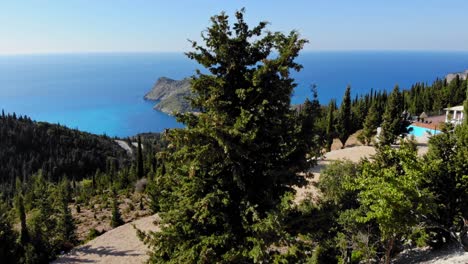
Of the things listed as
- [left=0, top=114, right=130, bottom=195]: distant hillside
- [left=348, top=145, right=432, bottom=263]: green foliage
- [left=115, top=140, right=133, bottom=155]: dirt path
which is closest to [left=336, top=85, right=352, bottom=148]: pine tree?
[left=348, top=145, right=432, bottom=263]: green foliage

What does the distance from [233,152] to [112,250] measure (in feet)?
49.4

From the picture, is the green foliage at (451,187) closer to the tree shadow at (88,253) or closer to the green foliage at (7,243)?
the tree shadow at (88,253)

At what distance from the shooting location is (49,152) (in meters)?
105

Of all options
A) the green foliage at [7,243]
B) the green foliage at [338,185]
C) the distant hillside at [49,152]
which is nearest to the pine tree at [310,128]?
the green foliage at [338,185]

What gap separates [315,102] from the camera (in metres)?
8.85

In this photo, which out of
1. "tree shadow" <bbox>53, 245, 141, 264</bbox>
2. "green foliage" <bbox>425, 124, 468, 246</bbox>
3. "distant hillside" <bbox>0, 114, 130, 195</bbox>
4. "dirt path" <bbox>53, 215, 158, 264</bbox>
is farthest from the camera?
"distant hillside" <bbox>0, 114, 130, 195</bbox>

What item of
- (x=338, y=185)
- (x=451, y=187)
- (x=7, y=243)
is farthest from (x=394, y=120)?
(x=7, y=243)

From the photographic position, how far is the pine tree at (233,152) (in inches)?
325

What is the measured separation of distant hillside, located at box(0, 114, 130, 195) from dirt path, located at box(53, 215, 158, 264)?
7629 centimetres

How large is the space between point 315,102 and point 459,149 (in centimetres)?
595

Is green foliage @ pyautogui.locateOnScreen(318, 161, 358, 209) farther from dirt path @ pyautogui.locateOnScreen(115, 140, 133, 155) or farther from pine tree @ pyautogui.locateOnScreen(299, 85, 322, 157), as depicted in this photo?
dirt path @ pyautogui.locateOnScreen(115, 140, 133, 155)

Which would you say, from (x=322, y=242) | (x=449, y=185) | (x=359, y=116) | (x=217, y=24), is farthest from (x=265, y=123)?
(x=359, y=116)

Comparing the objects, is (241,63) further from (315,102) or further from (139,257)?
(139,257)

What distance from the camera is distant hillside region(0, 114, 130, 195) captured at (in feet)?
319
